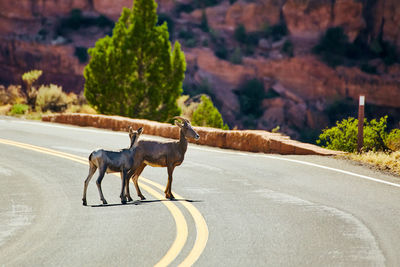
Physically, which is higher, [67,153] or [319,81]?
[319,81]

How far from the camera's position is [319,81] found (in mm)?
65438

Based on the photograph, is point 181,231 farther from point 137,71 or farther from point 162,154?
point 137,71

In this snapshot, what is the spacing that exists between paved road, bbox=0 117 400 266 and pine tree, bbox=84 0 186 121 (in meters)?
13.6

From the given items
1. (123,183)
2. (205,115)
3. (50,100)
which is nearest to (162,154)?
(123,183)

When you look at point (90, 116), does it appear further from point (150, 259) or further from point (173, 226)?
point (150, 259)

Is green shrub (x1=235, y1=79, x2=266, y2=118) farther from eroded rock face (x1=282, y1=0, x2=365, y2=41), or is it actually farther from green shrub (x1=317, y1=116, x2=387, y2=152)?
green shrub (x1=317, y1=116, x2=387, y2=152)

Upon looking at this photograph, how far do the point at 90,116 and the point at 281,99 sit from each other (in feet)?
150

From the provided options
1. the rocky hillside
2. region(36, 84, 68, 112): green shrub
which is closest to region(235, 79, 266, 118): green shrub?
the rocky hillside

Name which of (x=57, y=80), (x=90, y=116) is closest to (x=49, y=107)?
(x=90, y=116)

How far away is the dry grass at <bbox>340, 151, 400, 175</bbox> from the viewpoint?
38.4 ft

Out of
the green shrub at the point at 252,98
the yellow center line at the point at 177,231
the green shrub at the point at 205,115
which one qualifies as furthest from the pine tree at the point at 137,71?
the green shrub at the point at 252,98

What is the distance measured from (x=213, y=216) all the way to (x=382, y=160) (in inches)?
227

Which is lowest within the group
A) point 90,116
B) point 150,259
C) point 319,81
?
point 150,259

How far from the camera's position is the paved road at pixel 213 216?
602cm
